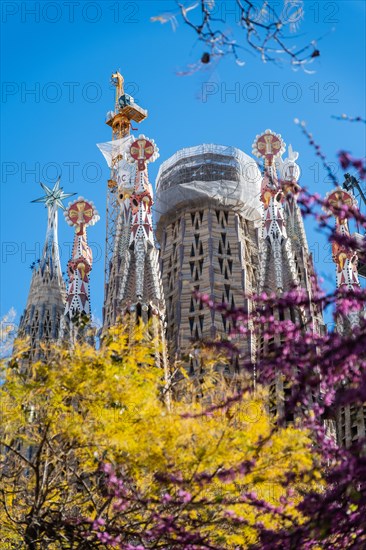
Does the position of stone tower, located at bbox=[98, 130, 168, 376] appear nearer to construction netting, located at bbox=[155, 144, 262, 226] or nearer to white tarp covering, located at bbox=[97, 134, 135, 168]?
construction netting, located at bbox=[155, 144, 262, 226]

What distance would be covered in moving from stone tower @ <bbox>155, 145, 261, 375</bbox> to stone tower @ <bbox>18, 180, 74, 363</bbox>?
230 inches

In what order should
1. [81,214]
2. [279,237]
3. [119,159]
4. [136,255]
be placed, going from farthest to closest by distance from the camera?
[119,159] → [81,214] → [279,237] → [136,255]

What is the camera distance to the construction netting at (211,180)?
161 ft

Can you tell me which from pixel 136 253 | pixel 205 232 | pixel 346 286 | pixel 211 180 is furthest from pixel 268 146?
pixel 346 286

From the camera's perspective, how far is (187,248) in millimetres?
47938

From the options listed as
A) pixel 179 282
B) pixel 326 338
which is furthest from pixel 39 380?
pixel 179 282

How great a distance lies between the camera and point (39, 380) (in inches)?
587

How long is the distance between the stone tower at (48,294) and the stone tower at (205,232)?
19.2 feet

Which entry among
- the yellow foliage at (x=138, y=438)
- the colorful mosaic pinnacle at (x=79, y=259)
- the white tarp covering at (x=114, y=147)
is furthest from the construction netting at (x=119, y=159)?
the yellow foliage at (x=138, y=438)

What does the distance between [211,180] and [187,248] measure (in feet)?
15.1

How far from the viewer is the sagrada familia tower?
44.2 meters

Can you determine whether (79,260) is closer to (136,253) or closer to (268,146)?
(136,253)

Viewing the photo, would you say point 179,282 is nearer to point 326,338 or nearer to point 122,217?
point 122,217

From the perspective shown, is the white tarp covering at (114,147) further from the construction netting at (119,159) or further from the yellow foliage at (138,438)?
the yellow foliage at (138,438)
